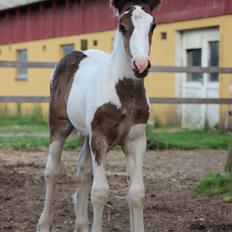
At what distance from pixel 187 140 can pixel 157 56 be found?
5.88 m

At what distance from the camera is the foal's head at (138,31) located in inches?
191

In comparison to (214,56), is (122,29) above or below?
above

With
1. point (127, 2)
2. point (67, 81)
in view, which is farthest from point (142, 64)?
point (67, 81)

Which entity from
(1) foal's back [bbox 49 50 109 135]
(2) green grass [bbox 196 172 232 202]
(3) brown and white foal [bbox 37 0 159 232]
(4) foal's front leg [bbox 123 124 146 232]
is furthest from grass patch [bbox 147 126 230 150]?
(4) foal's front leg [bbox 123 124 146 232]

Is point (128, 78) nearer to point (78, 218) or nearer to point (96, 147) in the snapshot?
point (96, 147)

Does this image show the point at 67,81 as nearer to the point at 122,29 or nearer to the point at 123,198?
the point at 122,29

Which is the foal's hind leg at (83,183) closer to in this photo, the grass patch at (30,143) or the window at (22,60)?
the grass patch at (30,143)

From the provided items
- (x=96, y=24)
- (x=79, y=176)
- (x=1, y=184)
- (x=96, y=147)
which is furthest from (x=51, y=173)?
(x=96, y=24)

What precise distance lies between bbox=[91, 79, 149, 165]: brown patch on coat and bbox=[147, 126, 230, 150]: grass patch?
8479mm

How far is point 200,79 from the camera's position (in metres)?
19.5

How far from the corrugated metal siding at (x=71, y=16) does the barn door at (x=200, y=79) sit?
0.60 m

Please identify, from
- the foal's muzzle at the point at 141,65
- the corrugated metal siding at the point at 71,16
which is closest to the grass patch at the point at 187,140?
the corrugated metal siding at the point at 71,16

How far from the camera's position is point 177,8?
20.0 meters

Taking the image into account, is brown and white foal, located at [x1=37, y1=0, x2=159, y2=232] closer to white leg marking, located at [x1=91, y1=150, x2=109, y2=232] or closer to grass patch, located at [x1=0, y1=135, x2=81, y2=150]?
white leg marking, located at [x1=91, y1=150, x2=109, y2=232]
